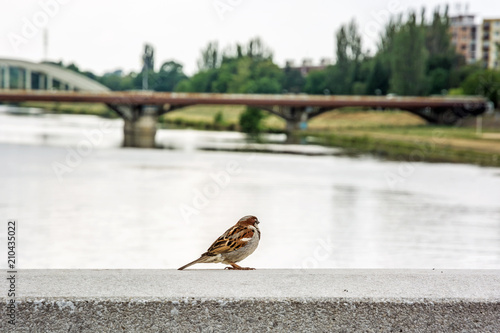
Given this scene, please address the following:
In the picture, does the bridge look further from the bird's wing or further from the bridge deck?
the bird's wing

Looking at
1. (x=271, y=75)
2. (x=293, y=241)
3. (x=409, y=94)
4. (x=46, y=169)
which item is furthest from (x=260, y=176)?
(x=271, y=75)

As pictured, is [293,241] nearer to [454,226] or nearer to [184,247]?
[184,247]

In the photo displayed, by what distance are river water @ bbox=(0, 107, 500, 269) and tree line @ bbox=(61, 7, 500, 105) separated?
112 feet

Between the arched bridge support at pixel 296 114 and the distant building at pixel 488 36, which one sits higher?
the distant building at pixel 488 36

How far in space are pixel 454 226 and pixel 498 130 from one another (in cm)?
4887

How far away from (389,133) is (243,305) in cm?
6627

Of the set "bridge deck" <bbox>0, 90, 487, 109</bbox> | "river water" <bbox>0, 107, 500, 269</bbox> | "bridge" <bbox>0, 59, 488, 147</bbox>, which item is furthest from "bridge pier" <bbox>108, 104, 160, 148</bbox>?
"river water" <bbox>0, 107, 500, 269</bbox>

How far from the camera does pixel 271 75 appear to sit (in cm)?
11156

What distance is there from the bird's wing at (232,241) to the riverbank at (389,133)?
4073cm

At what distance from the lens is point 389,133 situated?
67688 mm

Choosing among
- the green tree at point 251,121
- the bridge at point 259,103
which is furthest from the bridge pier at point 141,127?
the green tree at point 251,121

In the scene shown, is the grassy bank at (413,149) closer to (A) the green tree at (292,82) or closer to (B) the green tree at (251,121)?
(B) the green tree at (251,121)

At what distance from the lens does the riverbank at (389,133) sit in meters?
49.3

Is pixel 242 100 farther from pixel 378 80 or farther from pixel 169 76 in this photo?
pixel 169 76
